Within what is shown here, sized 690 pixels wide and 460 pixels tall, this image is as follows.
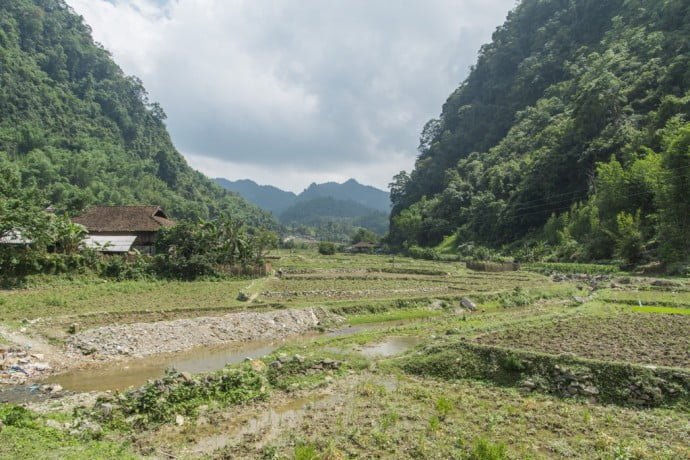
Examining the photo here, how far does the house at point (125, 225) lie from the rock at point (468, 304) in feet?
92.7

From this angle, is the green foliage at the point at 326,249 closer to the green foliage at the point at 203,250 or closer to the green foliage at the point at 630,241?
the green foliage at the point at 203,250

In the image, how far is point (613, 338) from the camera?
53.9 ft

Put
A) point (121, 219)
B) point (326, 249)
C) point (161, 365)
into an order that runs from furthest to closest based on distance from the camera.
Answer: point (326, 249) < point (121, 219) < point (161, 365)

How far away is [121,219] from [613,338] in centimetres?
4407

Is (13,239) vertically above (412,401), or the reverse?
(13,239)

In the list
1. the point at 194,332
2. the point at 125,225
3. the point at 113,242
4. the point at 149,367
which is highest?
the point at 125,225

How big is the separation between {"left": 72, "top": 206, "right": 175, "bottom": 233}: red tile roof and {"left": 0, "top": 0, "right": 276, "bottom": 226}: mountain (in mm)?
25418

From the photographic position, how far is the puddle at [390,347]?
57.4ft

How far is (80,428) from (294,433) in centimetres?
490

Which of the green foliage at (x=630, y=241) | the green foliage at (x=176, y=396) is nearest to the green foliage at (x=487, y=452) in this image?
the green foliage at (x=176, y=396)

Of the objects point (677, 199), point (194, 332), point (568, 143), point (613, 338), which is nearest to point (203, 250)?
point (194, 332)

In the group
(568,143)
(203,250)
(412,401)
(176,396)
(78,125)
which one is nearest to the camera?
(176,396)

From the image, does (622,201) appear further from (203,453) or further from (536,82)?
(536,82)

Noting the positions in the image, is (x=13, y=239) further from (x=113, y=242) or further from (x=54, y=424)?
(x=54, y=424)
